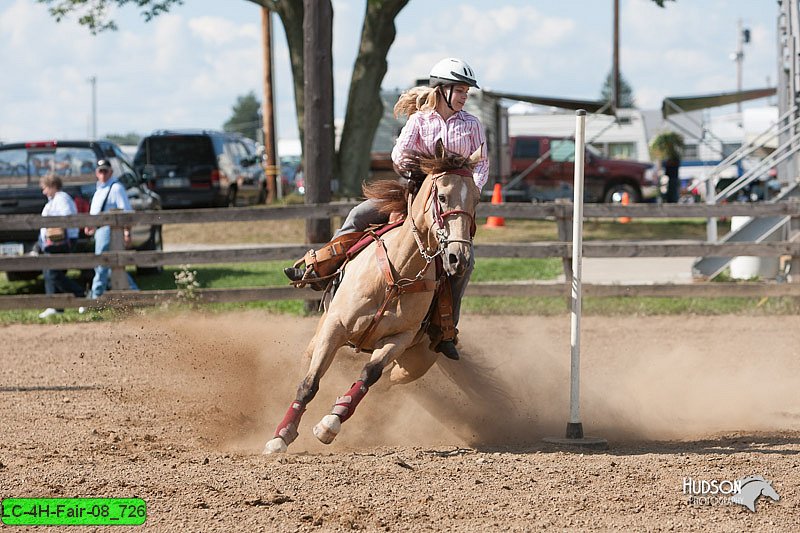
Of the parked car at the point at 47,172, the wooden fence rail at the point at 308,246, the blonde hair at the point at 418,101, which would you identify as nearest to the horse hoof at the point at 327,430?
the blonde hair at the point at 418,101

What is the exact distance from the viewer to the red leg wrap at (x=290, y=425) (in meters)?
6.26

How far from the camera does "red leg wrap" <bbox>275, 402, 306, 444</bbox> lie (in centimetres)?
626

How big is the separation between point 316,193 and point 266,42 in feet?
Answer: 59.4

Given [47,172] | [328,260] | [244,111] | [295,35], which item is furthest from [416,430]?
[244,111]

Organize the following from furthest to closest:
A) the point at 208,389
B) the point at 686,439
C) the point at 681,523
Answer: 1. the point at 208,389
2. the point at 686,439
3. the point at 681,523

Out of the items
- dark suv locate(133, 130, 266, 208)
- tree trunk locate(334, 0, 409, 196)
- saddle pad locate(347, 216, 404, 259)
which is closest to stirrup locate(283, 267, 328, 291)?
saddle pad locate(347, 216, 404, 259)

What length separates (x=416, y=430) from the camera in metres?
7.44

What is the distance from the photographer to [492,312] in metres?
13.2

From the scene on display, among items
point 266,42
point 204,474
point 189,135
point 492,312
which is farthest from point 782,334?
point 266,42

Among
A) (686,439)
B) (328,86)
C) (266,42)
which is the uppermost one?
(266,42)

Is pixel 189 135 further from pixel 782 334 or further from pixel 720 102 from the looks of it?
pixel 782 334

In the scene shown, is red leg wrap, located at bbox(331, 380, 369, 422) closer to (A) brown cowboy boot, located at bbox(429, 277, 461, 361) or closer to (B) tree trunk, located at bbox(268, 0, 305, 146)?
(A) brown cowboy boot, located at bbox(429, 277, 461, 361)

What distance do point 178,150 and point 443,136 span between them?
19772mm

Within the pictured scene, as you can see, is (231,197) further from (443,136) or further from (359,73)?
(443,136)
